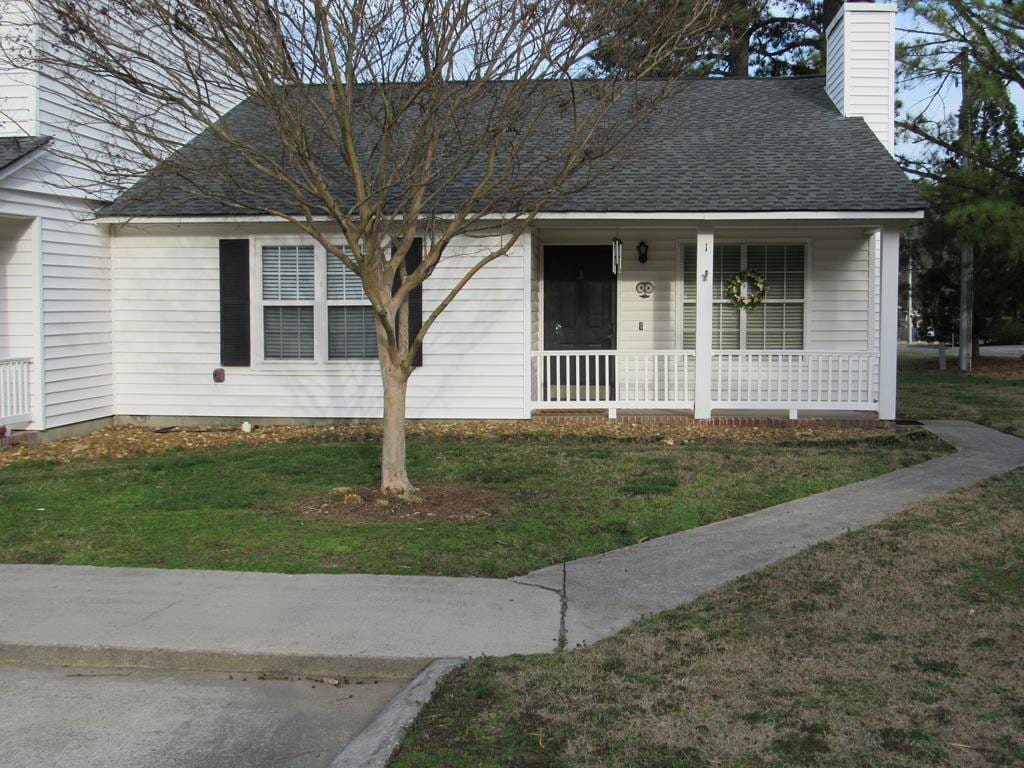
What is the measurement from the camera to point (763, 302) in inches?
549

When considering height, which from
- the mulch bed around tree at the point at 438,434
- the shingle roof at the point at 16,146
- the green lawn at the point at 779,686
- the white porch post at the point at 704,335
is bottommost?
the green lawn at the point at 779,686

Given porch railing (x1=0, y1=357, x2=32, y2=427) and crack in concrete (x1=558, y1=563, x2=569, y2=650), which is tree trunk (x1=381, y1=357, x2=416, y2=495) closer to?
crack in concrete (x1=558, y1=563, x2=569, y2=650)

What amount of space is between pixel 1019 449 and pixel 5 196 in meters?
11.8

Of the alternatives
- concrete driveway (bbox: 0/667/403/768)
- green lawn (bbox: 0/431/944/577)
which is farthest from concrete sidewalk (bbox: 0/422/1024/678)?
green lawn (bbox: 0/431/944/577)

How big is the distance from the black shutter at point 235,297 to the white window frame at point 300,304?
79 millimetres

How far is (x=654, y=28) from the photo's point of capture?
7.96m

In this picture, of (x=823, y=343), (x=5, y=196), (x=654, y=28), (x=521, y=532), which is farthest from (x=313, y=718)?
(x=823, y=343)

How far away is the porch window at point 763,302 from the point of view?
13.9 m

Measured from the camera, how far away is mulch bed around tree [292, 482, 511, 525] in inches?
300

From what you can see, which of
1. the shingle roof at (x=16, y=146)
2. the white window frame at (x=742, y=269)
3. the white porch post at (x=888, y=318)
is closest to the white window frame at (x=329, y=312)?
the shingle roof at (x=16, y=146)

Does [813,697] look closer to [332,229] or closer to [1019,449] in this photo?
[1019,449]

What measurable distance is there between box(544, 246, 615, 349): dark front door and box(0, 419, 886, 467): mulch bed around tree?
2.13 m

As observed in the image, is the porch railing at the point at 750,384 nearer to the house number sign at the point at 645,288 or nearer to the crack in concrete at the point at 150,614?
the house number sign at the point at 645,288

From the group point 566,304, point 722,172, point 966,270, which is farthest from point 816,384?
point 966,270
